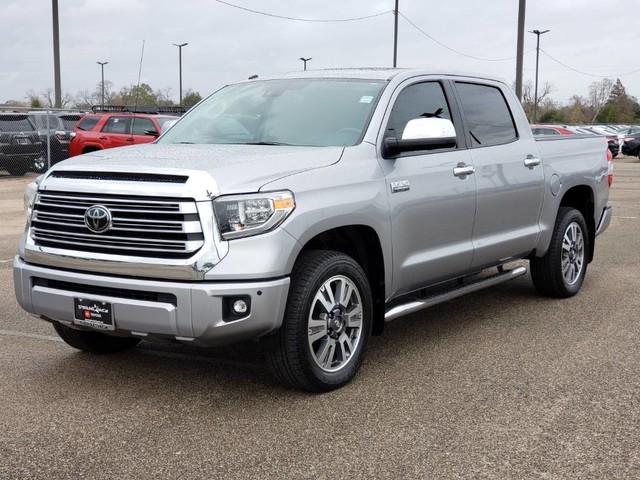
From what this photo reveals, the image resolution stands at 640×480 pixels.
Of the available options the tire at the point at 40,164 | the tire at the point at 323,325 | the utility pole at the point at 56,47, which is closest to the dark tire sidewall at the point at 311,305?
the tire at the point at 323,325

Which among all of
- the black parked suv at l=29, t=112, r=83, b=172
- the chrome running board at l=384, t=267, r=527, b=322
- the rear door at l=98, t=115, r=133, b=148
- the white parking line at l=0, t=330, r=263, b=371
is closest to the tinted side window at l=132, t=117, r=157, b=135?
the rear door at l=98, t=115, r=133, b=148

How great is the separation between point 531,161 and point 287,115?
7.01 feet

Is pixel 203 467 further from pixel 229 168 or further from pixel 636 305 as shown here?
pixel 636 305

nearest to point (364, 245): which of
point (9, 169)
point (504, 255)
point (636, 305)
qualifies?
point (504, 255)

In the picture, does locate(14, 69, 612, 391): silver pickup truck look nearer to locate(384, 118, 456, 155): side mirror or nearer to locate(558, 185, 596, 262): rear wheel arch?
locate(384, 118, 456, 155): side mirror

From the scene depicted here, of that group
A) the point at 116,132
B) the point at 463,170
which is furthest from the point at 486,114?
the point at 116,132

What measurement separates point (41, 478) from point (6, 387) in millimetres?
1391

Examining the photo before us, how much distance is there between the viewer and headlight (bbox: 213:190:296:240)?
13.8ft

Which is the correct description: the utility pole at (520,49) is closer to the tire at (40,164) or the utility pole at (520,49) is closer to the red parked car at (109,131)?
the red parked car at (109,131)

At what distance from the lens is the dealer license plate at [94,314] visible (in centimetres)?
432

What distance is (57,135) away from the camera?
2295cm

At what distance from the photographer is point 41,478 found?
3590mm

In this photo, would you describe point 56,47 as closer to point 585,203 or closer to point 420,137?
point 585,203

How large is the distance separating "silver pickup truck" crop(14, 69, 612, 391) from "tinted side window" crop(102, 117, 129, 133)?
51.7 ft
